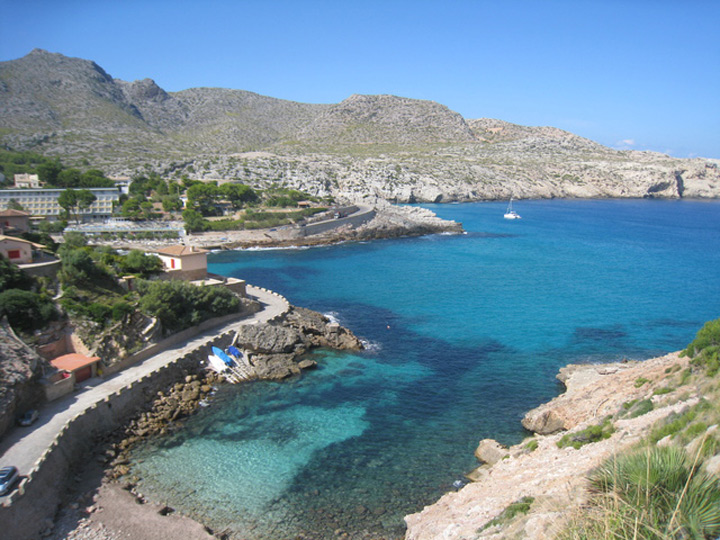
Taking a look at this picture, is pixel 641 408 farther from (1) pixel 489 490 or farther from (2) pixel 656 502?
(2) pixel 656 502

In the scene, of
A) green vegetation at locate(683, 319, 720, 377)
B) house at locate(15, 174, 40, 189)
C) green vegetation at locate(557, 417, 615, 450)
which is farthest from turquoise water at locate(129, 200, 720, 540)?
house at locate(15, 174, 40, 189)

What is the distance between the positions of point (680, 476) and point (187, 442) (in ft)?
63.5

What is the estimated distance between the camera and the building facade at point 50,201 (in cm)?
6421

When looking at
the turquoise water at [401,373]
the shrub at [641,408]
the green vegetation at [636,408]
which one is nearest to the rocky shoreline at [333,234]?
the turquoise water at [401,373]

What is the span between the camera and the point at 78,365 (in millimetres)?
23156

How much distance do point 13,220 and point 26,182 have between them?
138 feet

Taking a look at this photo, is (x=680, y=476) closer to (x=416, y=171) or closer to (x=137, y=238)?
(x=137, y=238)

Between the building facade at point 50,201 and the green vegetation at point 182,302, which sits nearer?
the green vegetation at point 182,302

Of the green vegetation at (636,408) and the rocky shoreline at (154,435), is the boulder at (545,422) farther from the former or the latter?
the rocky shoreline at (154,435)

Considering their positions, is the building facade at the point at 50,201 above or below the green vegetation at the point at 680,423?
above

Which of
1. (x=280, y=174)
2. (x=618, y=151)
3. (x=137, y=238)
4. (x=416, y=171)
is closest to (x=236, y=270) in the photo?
(x=137, y=238)

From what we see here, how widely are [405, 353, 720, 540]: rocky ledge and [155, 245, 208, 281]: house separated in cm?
2402

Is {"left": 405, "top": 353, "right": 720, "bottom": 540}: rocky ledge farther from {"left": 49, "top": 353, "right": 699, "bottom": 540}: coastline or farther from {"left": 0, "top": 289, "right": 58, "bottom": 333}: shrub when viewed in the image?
{"left": 0, "top": 289, "right": 58, "bottom": 333}: shrub

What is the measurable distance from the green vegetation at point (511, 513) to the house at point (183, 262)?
91.9 feet
